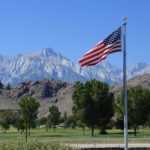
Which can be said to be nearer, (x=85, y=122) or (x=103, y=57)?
(x=103, y=57)

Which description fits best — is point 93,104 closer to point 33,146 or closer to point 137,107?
point 137,107

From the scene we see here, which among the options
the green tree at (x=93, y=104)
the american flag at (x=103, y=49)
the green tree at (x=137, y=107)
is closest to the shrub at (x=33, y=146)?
the american flag at (x=103, y=49)

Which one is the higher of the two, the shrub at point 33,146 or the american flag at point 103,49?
the american flag at point 103,49

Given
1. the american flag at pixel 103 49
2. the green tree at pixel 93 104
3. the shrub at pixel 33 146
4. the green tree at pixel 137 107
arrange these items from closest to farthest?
the shrub at pixel 33 146, the american flag at pixel 103 49, the green tree at pixel 137 107, the green tree at pixel 93 104

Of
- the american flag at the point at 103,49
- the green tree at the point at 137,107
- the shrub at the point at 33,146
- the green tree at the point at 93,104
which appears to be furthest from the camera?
the green tree at the point at 93,104

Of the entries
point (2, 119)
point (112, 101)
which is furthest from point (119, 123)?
point (2, 119)

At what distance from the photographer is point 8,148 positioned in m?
25.3

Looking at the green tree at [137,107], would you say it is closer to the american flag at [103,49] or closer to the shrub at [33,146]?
the shrub at [33,146]

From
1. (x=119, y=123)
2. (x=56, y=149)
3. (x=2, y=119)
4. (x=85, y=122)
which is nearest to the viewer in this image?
(x=56, y=149)

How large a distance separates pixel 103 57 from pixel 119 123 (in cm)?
8520

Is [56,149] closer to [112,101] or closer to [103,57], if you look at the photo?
[103,57]

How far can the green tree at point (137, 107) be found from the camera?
286 feet

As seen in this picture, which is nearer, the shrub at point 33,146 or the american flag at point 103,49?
the shrub at point 33,146

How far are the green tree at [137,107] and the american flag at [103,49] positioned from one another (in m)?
62.6
